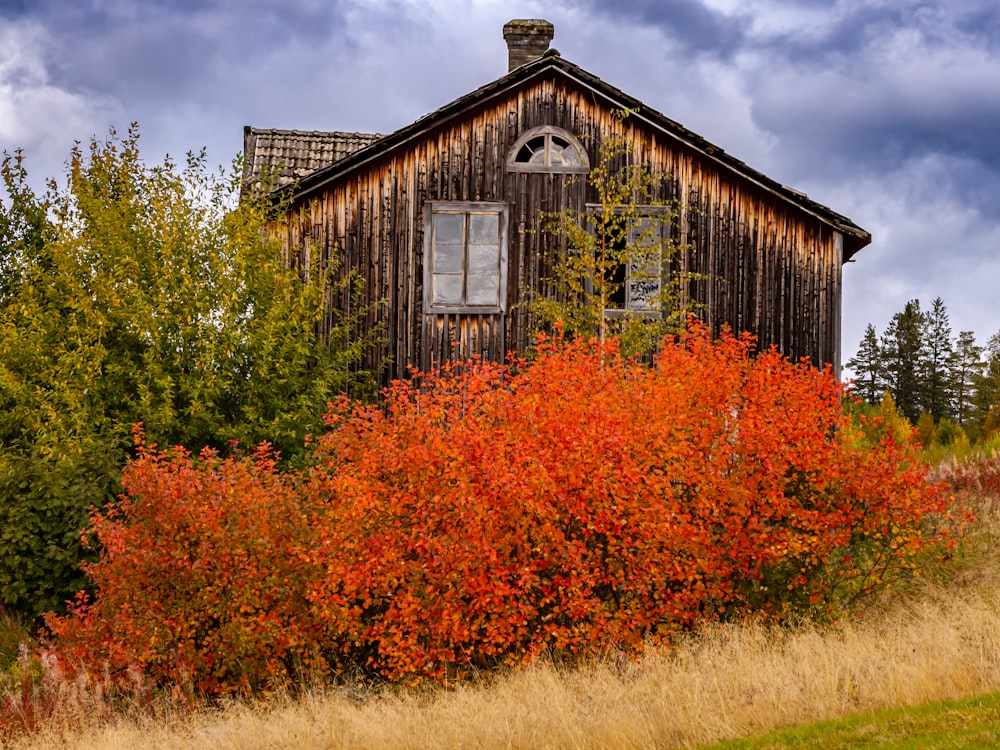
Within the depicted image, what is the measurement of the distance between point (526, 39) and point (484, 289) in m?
5.81

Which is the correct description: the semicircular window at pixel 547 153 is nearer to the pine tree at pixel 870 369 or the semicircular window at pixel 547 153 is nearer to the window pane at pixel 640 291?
the window pane at pixel 640 291

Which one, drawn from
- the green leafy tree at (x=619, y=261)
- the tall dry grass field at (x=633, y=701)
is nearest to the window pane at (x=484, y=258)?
the green leafy tree at (x=619, y=261)

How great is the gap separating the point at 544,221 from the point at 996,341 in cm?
4940

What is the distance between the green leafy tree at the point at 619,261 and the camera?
17.6 m

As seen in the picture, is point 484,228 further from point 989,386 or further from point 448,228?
point 989,386

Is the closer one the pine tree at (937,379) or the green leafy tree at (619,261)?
the green leafy tree at (619,261)

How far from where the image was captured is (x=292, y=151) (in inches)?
824

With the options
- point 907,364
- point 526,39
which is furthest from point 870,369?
point 526,39

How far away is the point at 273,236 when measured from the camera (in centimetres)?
1814

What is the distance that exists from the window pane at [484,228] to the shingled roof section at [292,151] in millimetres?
2834

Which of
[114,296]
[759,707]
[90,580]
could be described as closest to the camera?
[759,707]

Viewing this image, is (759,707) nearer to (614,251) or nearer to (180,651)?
(180,651)

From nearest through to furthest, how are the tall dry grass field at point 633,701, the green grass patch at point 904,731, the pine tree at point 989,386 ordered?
the green grass patch at point 904,731
the tall dry grass field at point 633,701
the pine tree at point 989,386

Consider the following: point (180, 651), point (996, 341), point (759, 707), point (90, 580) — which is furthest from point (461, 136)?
point (996, 341)
